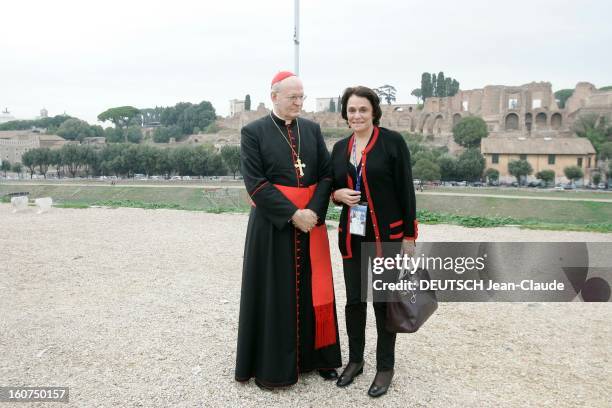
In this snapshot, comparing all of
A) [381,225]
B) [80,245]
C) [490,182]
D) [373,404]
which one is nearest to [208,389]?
[373,404]

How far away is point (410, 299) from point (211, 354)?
5.25ft

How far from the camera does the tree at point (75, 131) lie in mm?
90688

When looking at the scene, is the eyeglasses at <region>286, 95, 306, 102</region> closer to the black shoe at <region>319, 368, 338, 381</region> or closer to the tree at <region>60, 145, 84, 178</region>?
the black shoe at <region>319, 368, 338, 381</region>

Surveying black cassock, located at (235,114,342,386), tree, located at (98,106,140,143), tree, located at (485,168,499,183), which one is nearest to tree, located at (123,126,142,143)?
tree, located at (98,106,140,143)

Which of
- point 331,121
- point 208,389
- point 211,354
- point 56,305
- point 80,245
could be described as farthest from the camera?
point 331,121

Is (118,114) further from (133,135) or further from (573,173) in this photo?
(573,173)

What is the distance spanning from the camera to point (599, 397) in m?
2.93

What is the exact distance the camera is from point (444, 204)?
29.0m

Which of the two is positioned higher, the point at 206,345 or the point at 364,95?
the point at 364,95

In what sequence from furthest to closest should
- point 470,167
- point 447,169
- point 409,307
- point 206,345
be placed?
point 447,169 → point 470,167 → point 206,345 → point 409,307

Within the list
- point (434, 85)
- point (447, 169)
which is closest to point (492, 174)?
point (447, 169)

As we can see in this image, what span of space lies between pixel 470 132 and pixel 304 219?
58.2 metres

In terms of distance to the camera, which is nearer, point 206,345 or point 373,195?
point 373,195

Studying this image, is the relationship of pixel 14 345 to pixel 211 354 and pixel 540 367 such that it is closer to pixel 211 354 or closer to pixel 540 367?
pixel 211 354
